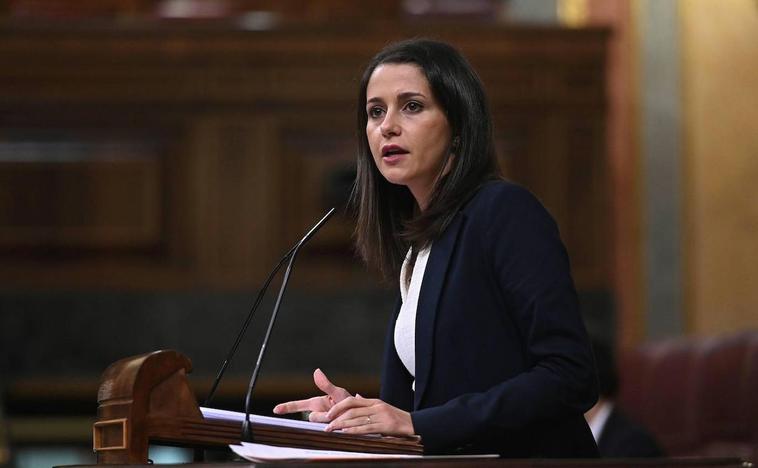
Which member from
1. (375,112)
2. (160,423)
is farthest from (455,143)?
(160,423)

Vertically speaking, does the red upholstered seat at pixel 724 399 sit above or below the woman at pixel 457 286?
below

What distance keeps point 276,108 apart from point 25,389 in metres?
1.54

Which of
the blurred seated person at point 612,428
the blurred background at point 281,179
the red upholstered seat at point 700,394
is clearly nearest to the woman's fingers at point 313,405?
the blurred seated person at point 612,428

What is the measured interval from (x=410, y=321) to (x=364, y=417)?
1.01 feet

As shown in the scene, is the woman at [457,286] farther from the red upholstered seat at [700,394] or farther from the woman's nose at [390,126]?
the red upholstered seat at [700,394]

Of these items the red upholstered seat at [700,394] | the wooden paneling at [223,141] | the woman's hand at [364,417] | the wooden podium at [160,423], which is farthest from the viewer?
the wooden paneling at [223,141]

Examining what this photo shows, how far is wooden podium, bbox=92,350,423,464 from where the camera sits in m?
1.58

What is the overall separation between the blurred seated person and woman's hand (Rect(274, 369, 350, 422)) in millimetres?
1880

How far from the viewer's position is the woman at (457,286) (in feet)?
5.81

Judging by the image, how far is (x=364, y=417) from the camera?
169cm

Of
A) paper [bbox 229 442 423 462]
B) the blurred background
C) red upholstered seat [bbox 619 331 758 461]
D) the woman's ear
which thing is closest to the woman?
the woman's ear

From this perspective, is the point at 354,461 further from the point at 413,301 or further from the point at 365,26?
the point at 365,26

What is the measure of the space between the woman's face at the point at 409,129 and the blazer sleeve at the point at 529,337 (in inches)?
5.7

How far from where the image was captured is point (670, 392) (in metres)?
4.53
